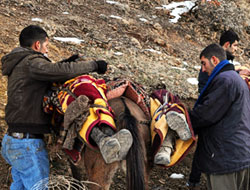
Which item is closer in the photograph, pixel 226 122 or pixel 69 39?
pixel 226 122

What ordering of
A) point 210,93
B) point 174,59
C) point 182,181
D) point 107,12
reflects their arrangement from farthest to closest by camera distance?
point 107,12
point 174,59
point 182,181
point 210,93

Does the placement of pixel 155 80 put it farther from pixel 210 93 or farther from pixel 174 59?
pixel 210 93

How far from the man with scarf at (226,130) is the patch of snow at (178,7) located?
9850 mm

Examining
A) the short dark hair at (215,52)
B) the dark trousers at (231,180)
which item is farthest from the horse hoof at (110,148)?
the short dark hair at (215,52)

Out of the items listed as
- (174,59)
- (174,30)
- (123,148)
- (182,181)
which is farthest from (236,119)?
(174,30)

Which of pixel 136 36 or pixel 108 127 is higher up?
pixel 136 36

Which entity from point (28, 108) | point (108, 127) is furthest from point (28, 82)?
point (108, 127)

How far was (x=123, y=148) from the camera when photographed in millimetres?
2328

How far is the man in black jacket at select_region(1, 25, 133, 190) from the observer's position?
271 cm

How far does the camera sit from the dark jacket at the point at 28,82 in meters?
2.69

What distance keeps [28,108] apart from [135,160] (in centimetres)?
122

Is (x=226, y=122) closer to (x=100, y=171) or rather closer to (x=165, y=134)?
(x=165, y=134)

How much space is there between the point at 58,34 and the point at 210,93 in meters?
6.11

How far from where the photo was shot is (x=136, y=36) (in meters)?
9.65
